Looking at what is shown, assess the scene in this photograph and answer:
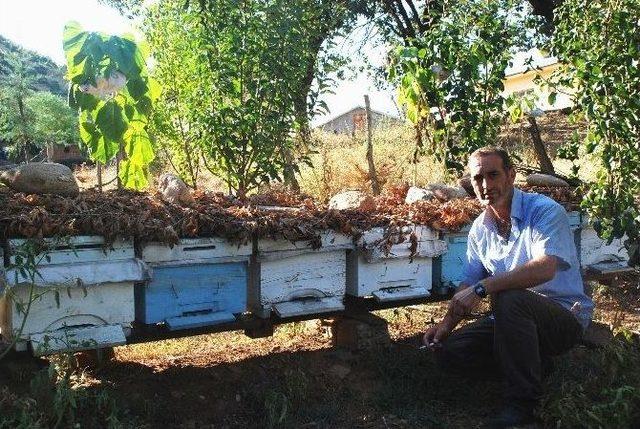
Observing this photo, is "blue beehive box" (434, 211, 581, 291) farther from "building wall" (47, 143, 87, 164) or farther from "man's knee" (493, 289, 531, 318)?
"building wall" (47, 143, 87, 164)

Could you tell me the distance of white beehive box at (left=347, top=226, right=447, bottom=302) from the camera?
3455 mm

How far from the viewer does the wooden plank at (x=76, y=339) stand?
2648 millimetres

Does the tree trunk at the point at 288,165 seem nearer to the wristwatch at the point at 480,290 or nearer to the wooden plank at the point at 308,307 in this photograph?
the wooden plank at the point at 308,307

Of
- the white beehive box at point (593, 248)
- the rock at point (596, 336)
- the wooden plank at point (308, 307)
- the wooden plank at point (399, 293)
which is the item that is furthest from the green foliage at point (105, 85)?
the rock at point (596, 336)

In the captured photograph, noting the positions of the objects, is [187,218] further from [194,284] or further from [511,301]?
[511,301]

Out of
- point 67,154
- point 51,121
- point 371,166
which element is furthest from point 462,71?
point 67,154

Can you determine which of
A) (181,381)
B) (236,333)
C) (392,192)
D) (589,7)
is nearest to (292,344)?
(236,333)

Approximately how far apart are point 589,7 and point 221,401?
129 inches

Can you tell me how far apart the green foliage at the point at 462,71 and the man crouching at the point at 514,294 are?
1.80 m

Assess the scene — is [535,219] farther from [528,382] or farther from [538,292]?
[528,382]

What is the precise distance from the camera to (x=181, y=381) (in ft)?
11.3

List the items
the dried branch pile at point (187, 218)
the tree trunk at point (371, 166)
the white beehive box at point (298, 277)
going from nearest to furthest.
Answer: the dried branch pile at point (187, 218) → the white beehive box at point (298, 277) → the tree trunk at point (371, 166)

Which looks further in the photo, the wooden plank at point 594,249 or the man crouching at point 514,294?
the wooden plank at point 594,249

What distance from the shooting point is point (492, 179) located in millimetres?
3025
